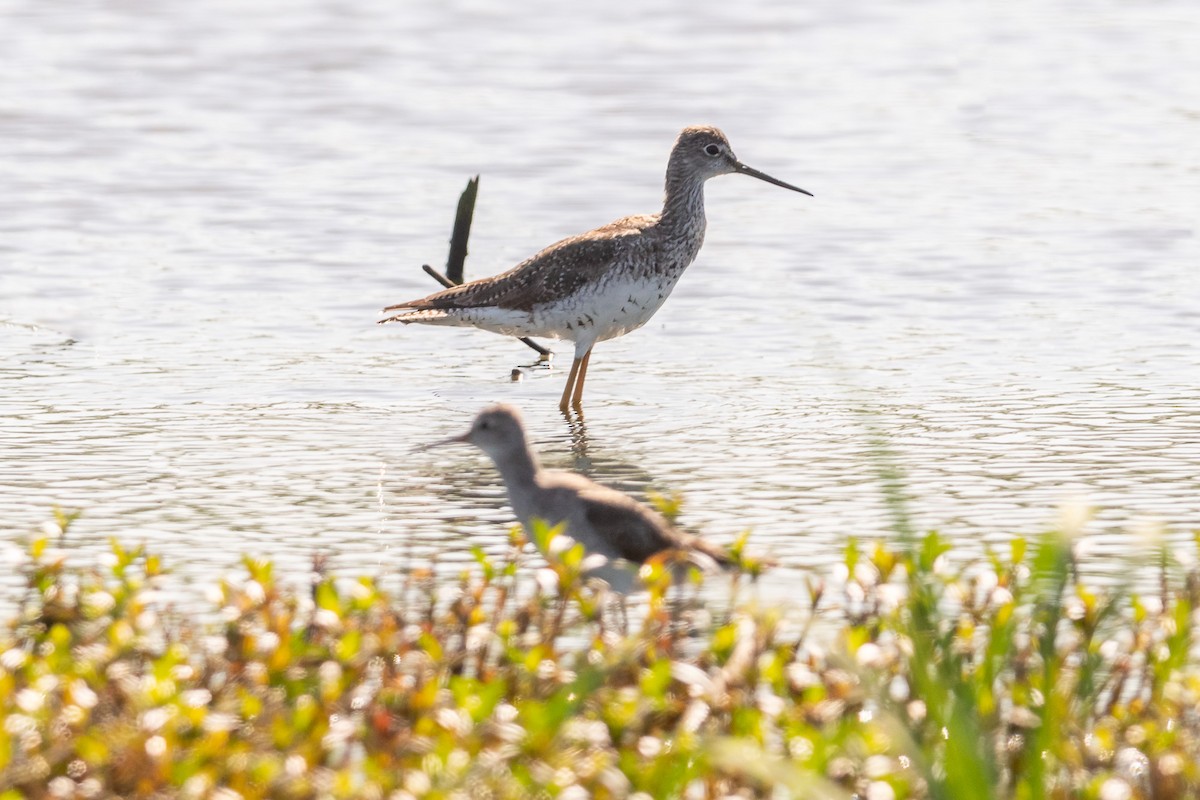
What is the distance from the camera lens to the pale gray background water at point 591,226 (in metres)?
9.85

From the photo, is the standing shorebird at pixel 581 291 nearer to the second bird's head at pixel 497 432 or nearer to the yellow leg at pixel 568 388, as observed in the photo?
the yellow leg at pixel 568 388

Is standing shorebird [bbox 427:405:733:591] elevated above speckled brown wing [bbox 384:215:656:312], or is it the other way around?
speckled brown wing [bbox 384:215:656:312]

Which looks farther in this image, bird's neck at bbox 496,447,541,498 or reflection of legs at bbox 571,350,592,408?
reflection of legs at bbox 571,350,592,408

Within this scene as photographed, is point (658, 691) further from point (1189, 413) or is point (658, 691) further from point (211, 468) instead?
point (1189, 413)

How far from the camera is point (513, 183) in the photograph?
18.9m

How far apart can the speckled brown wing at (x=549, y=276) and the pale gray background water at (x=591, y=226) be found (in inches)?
22.7

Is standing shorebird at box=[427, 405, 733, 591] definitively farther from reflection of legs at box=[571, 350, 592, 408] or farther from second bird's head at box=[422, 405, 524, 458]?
reflection of legs at box=[571, 350, 592, 408]

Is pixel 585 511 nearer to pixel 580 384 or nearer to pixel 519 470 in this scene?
pixel 519 470

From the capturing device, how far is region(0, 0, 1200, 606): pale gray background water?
32.3 feet

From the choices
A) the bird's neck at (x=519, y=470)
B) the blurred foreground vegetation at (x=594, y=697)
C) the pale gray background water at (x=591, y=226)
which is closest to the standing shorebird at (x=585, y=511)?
the bird's neck at (x=519, y=470)

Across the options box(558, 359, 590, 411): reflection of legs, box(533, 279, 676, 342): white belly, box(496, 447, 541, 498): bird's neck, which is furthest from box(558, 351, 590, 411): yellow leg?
box(496, 447, 541, 498): bird's neck

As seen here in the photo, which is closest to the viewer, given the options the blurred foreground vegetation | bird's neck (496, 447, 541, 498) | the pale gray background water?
the blurred foreground vegetation

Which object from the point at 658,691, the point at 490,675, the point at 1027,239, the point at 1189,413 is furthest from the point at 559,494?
the point at 1027,239

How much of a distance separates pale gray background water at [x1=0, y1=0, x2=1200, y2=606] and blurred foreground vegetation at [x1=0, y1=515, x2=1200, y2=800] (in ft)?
2.19
